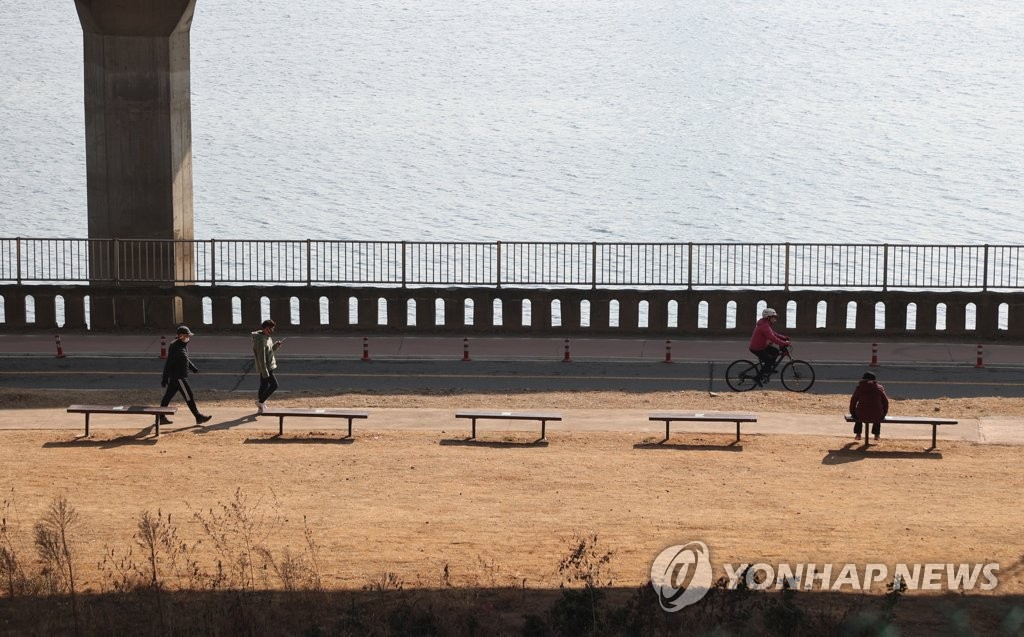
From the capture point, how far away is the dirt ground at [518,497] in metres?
14.4

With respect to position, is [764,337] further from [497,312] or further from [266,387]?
[266,387]

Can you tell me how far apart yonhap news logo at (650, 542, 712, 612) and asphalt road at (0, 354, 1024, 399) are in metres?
10.7

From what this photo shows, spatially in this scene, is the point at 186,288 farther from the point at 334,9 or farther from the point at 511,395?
the point at 334,9

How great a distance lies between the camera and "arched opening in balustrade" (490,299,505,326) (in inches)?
1192

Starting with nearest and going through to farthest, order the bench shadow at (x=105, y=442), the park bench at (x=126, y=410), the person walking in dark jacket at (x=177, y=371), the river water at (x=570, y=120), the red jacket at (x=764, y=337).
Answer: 1. the bench shadow at (x=105, y=442)
2. the park bench at (x=126, y=410)
3. the person walking in dark jacket at (x=177, y=371)
4. the red jacket at (x=764, y=337)
5. the river water at (x=570, y=120)

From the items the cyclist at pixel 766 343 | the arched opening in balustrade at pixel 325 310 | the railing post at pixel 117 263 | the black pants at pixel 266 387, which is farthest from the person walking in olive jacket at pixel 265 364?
the railing post at pixel 117 263

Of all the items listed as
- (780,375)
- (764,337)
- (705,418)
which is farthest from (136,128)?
(705,418)

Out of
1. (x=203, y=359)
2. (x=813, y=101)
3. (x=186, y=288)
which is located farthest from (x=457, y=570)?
(x=813, y=101)

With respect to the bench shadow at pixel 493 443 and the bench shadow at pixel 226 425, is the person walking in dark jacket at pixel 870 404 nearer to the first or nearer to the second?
the bench shadow at pixel 493 443

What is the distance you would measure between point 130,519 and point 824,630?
24.9ft

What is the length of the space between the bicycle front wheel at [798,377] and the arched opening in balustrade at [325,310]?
30.9 feet

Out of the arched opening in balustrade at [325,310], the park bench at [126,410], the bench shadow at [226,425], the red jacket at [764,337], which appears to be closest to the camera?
the park bench at [126,410]

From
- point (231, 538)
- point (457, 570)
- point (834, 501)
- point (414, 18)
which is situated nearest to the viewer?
point (457, 570)

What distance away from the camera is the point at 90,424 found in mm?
21562
